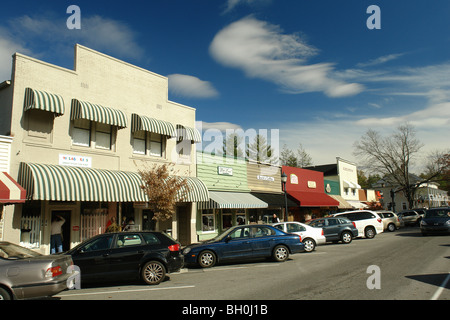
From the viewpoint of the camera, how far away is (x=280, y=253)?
1327cm

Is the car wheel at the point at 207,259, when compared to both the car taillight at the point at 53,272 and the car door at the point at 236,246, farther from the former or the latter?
the car taillight at the point at 53,272

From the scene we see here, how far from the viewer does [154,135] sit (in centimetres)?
1903

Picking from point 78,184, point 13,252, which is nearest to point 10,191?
point 78,184

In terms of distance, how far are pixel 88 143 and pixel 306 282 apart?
1158 cm

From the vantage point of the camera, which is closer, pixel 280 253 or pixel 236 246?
pixel 236 246

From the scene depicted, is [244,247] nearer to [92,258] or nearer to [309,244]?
[309,244]

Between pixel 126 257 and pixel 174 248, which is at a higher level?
pixel 174 248

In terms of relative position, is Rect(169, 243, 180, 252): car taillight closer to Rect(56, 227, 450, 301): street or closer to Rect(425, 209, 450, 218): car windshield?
Rect(56, 227, 450, 301): street

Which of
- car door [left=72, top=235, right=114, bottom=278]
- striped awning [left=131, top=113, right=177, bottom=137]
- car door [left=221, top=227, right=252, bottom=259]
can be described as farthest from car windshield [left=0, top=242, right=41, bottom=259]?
striped awning [left=131, top=113, right=177, bottom=137]

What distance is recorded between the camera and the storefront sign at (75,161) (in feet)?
48.3

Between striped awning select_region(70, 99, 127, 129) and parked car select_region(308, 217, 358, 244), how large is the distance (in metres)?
11.7

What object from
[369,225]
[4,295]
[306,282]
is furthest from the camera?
[369,225]

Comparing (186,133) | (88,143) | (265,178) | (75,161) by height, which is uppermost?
(186,133)
